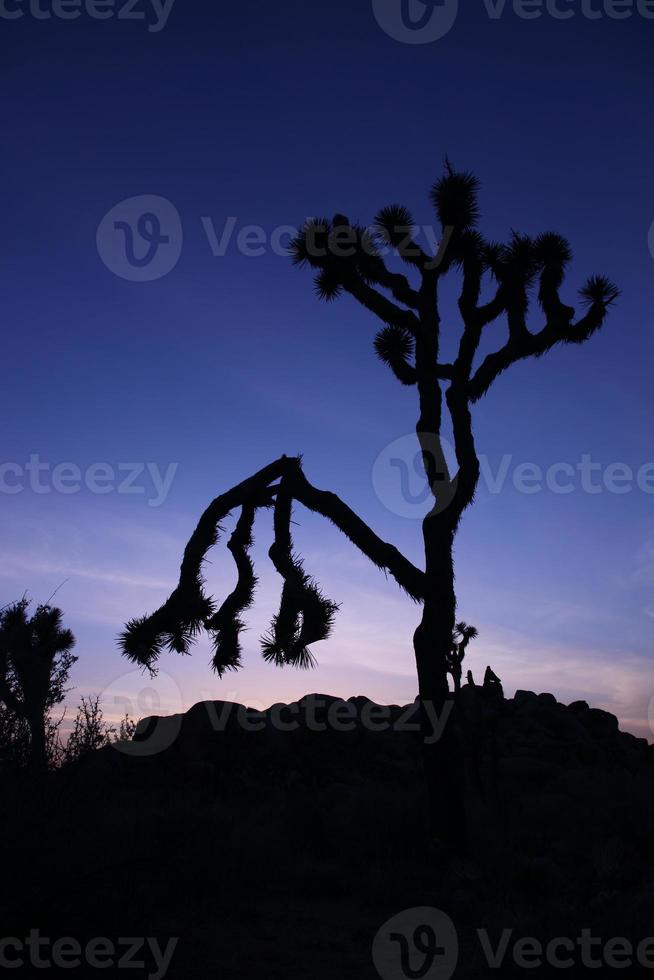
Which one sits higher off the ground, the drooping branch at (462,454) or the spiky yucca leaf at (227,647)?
the drooping branch at (462,454)

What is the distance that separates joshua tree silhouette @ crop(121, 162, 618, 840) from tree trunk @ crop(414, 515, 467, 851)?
14 mm

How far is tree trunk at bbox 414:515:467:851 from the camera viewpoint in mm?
9039

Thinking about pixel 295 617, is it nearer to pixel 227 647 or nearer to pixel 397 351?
pixel 227 647

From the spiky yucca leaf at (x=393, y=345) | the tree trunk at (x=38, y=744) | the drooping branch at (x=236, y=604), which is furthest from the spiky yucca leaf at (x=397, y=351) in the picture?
the tree trunk at (x=38, y=744)

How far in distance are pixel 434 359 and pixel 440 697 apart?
4.69 meters

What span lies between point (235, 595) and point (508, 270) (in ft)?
19.5

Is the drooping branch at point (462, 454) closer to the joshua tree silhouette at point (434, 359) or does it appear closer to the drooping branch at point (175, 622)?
the joshua tree silhouette at point (434, 359)

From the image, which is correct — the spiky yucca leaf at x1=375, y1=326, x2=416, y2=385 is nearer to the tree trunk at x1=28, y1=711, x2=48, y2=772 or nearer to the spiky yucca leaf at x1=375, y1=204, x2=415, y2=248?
the spiky yucca leaf at x1=375, y1=204, x2=415, y2=248

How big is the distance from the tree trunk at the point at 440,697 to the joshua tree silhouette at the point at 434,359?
0.01 meters

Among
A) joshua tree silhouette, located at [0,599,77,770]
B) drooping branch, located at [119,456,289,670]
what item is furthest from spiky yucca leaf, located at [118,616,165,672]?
joshua tree silhouette, located at [0,599,77,770]

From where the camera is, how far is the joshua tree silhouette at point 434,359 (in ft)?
30.0

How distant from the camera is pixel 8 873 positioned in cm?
529

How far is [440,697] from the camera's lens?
9477 mm

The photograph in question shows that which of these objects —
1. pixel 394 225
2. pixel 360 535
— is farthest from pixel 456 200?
pixel 360 535
